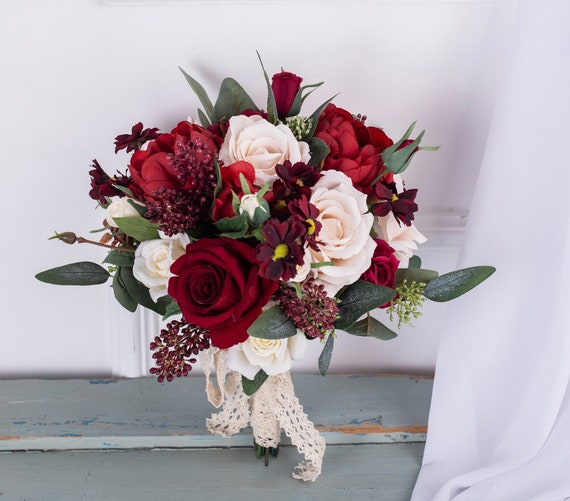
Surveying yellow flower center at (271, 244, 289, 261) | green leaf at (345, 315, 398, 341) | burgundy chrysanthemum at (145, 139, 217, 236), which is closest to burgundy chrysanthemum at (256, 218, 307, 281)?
yellow flower center at (271, 244, 289, 261)

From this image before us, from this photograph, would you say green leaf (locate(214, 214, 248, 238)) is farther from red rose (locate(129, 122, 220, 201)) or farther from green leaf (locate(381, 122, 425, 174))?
green leaf (locate(381, 122, 425, 174))

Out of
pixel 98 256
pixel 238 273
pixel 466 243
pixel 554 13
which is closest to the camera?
pixel 238 273

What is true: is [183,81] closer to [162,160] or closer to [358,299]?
[162,160]

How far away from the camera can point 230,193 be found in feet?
1.99

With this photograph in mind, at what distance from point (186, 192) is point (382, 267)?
0.25m

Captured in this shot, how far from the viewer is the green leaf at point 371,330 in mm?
722

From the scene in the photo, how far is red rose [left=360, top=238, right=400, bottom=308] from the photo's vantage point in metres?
0.66

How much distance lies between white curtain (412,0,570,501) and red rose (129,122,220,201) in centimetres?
40

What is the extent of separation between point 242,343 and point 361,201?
218mm

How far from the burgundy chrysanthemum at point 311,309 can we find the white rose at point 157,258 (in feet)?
0.45

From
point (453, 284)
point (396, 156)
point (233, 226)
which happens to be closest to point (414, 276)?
point (453, 284)

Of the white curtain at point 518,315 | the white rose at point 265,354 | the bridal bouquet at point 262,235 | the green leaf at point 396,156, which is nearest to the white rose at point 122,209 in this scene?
the bridal bouquet at point 262,235

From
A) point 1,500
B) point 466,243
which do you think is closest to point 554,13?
point 466,243

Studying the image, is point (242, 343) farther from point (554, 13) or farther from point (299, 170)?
point (554, 13)
